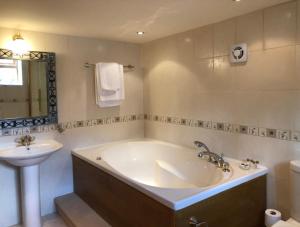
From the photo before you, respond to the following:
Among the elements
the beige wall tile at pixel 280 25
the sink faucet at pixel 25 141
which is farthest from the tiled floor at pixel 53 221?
the beige wall tile at pixel 280 25

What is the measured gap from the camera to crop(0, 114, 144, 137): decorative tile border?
2594 mm

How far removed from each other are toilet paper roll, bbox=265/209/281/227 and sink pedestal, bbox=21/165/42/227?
218 cm

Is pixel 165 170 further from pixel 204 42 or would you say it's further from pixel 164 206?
pixel 204 42

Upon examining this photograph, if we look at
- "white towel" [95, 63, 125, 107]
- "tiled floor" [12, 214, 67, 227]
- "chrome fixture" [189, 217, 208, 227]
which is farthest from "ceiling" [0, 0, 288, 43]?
"tiled floor" [12, 214, 67, 227]

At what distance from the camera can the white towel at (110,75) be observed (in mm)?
3035

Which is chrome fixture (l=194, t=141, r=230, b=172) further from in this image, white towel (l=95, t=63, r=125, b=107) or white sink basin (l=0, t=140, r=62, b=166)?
white sink basin (l=0, t=140, r=62, b=166)

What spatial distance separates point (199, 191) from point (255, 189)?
0.69 m

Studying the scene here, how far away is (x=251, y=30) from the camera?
2.24 metres

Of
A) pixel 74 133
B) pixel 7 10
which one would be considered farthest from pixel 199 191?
pixel 7 10

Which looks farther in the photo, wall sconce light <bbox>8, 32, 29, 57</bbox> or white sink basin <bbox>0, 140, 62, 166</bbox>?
wall sconce light <bbox>8, 32, 29, 57</bbox>

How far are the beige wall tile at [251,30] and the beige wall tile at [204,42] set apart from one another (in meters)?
0.33

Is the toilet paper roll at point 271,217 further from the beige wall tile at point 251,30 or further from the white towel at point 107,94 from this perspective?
the white towel at point 107,94

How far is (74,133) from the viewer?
3.01 metres

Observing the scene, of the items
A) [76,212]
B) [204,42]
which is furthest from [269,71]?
[76,212]
